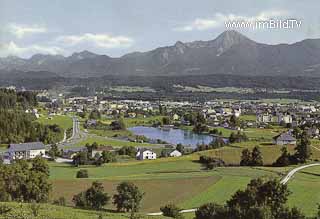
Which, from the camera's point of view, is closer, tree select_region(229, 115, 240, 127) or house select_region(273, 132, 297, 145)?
house select_region(273, 132, 297, 145)

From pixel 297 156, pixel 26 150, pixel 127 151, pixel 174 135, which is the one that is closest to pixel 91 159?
pixel 127 151

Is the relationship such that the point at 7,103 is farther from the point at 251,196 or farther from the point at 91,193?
the point at 251,196

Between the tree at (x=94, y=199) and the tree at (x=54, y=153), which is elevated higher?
the tree at (x=94, y=199)

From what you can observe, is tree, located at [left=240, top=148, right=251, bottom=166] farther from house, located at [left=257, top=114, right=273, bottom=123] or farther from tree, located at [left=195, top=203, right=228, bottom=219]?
house, located at [left=257, top=114, right=273, bottom=123]

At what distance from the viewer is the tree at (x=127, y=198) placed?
1494cm

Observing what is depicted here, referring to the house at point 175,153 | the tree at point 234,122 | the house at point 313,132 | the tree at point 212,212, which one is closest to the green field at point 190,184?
the tree at point 212,212

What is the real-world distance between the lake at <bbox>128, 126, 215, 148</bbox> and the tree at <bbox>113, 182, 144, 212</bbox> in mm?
27376

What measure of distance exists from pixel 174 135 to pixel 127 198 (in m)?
37.2

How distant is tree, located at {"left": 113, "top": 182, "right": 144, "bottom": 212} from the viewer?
588 inches

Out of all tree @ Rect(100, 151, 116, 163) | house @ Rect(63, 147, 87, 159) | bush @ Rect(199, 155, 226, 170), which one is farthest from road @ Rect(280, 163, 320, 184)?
house @ Rect(63, 147, 87, 159)

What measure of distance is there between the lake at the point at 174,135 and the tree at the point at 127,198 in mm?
27376

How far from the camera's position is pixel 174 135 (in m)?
52.1

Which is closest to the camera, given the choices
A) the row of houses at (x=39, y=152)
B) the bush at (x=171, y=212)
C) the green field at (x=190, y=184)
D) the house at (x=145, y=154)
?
the bush at (x=171, y=212)

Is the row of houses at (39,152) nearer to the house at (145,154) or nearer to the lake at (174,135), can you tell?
the house at (145,154)
